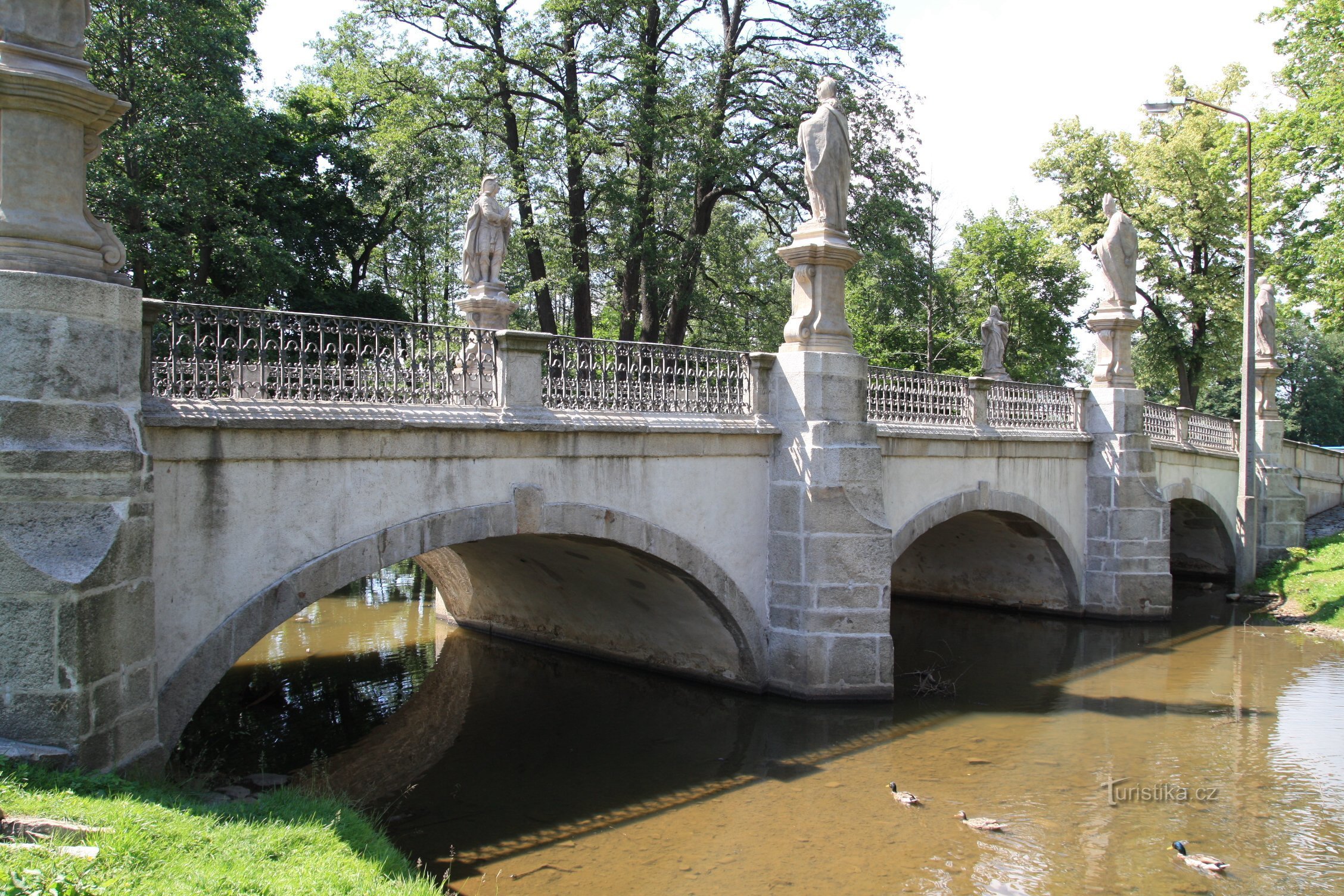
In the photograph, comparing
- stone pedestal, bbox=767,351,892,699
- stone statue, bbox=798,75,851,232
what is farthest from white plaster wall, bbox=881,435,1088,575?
stone statue, bbox=798,75,851,232

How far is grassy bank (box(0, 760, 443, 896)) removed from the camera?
12.8 ft

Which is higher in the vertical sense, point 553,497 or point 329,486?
point 329,486

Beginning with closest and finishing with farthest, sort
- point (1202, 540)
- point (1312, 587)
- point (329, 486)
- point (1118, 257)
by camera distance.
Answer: point (329, 486) → point (1118, 257) → point (1312, 587) → point (1202, 540)

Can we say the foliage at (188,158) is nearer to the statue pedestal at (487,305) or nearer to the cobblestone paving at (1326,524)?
the statue pedestal at (487,305)

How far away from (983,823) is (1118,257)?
35.6 ft

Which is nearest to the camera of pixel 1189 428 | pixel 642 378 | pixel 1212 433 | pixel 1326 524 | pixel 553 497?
pixel 553 497

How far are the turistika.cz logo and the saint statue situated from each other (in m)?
7.43

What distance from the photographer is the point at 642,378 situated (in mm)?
9281

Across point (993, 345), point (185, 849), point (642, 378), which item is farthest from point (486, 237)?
point (993, 345)

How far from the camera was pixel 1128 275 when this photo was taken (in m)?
15.3

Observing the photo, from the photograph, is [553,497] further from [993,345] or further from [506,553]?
[993,345]

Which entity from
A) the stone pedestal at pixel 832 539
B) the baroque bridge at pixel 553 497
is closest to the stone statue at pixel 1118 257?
the baroque bridge at pixel 553 497

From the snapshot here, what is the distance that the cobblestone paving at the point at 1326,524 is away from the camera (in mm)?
20516

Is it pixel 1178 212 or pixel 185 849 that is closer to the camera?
pixel 185 849
